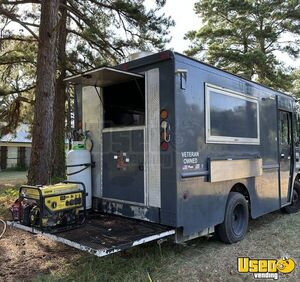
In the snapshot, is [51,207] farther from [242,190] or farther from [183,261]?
[242,190]

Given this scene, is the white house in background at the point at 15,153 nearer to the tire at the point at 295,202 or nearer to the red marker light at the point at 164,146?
the tire at the point at 295,202

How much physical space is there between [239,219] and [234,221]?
143 mm

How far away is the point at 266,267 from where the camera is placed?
4.61 meters

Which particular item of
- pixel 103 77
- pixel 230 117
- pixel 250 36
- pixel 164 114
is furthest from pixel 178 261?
pixel 250 36

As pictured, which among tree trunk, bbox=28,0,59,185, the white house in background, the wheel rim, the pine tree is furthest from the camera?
the white house in background

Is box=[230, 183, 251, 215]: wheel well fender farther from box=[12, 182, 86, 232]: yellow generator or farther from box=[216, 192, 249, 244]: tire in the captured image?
box=[12, 182, 86, 232]: yellow generator

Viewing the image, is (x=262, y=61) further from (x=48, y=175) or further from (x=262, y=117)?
(x=48, y=175)

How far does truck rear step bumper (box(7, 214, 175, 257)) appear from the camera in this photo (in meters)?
3.74

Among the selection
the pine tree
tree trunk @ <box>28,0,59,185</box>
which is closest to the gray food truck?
tree trunk @ <box>28,0,59,185</box>

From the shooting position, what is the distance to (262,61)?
16.6 m

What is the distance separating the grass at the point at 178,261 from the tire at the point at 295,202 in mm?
1953

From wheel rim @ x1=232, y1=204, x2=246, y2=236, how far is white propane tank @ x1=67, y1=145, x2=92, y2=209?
2391 millimetres

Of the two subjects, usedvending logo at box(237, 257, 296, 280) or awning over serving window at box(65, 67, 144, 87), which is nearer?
usedvending logo at box(237, 257, 296, 280)

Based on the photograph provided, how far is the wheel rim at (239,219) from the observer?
5.60 meters
